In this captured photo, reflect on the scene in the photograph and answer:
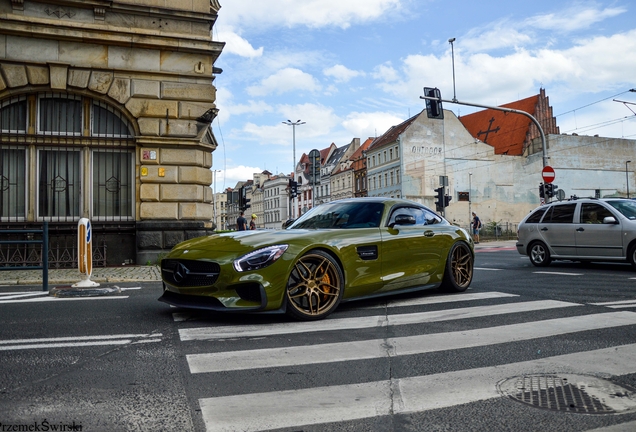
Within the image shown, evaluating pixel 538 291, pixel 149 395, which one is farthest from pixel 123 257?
pixel 149 395

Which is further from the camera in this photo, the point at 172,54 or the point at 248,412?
the point at 172,54

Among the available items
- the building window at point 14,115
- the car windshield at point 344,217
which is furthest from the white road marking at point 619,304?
the building window at point 14,115

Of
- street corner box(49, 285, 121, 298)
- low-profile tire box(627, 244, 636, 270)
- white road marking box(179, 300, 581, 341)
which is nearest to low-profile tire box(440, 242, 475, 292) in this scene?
white road marking box(179, 300, 581, 341)

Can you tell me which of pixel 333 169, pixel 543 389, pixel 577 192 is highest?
pixel 333 169

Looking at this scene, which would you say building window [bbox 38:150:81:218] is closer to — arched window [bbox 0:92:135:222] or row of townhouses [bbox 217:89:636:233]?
arched window [bbox 0:92:135:222]

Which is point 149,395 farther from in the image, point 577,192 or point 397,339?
point 577,192

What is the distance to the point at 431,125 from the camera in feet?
218

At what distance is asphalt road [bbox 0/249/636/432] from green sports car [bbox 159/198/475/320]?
0.89 ft

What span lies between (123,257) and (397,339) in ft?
36.0

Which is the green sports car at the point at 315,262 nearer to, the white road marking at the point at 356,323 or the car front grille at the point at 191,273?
the car front grille at the point at 191,273

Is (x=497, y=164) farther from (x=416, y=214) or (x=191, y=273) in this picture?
(x=191, y=273)

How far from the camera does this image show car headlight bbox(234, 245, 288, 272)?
5379 mm

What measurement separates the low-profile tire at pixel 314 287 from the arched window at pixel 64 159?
10.0 metres

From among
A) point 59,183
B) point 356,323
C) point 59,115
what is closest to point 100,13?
point 59,115
